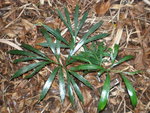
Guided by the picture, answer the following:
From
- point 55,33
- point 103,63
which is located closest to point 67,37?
point 55,33

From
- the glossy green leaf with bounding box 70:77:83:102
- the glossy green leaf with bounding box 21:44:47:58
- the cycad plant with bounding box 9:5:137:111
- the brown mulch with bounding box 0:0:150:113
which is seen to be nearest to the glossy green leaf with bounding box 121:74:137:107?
the cycad plant with bounding box 9:5:137:111

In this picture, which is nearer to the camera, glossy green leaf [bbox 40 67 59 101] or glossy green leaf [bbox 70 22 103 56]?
glossy green leaf [bbox 40 67 59 101]

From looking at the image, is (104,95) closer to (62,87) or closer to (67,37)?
(62,87)

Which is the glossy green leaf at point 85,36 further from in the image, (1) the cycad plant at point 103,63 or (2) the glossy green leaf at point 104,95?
(2) the glossy green leaf at point 104,95

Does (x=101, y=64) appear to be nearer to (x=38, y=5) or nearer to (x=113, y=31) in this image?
(x=113, y=31)

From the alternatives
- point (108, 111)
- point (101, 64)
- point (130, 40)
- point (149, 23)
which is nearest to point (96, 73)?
point (101, 64)

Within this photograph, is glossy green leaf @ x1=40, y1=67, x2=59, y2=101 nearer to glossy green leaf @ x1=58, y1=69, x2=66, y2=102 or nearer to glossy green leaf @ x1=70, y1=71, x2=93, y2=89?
glossy green leaf @ x1=58, y1=69, x2=66, y2=102
